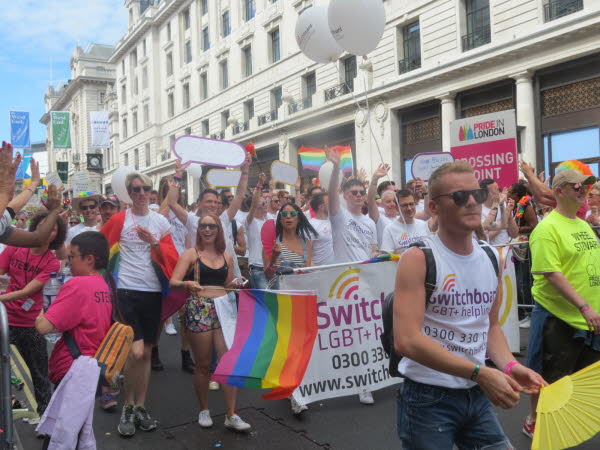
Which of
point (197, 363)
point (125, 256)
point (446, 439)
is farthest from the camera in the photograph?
point (125, 256)

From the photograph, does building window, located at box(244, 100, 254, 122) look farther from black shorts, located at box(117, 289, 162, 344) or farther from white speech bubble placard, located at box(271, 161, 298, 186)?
black shorts, located at box(117, 289, 162, 344)

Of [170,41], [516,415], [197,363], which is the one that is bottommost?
[516,415]

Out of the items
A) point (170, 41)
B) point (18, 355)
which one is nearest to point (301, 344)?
point (18, 355)

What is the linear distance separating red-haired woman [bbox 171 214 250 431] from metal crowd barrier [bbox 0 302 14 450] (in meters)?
1.66

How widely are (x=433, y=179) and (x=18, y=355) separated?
3.83m

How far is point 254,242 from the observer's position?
26.1 feet

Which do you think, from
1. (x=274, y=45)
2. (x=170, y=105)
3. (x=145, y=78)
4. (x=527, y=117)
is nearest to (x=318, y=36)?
(x=527, y=117)

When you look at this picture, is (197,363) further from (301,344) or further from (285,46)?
(285,46)

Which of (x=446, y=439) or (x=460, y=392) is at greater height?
(x=460, y=392)

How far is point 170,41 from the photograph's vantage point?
4256cm

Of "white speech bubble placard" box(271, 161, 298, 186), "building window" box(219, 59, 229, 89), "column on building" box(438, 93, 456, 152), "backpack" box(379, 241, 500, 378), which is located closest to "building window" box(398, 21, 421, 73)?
"column on building" box(438, 93, 456, 152)

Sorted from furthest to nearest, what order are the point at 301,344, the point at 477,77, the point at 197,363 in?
the point at 477,77 < the point at 197,363 < the point at 301,344

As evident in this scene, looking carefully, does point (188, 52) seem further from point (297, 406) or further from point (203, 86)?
point (297, 406)

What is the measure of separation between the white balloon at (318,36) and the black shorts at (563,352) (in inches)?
264
